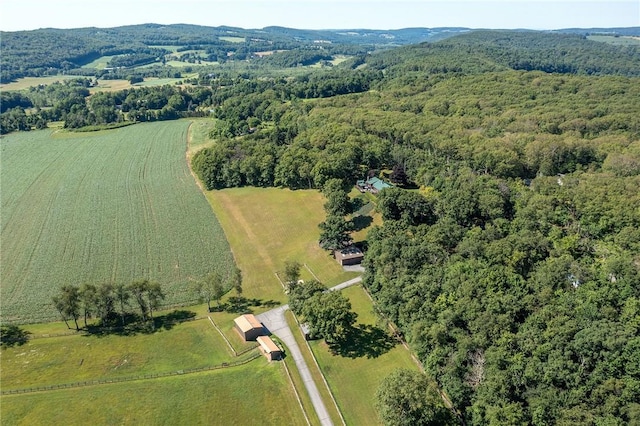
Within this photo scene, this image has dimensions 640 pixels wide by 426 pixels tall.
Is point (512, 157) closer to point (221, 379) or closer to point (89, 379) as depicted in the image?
point (221, 379)

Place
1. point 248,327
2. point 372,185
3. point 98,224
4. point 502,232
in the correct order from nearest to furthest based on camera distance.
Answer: point 248,327 → point 502,232 → point 98,224 → point 372,185

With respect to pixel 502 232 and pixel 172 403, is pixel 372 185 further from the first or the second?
pixel 172 403

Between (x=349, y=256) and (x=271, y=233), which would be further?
(x=271, y=233)

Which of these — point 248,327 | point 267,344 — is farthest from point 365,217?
point 267,344

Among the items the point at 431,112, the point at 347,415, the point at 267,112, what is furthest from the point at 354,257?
the point at 267,112

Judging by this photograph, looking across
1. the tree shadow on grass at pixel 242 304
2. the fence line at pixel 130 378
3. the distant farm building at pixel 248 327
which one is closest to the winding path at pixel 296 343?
the tree shadow on grass at pixel 242 304

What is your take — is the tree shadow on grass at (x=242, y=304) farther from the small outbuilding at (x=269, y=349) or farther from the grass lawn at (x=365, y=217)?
the grass lawn at (x=365, y=217)

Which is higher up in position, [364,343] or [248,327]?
[248,327]
